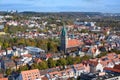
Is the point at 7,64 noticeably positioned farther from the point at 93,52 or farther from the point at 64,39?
the point at 93,52

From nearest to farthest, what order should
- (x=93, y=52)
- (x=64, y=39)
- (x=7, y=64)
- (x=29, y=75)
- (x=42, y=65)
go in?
(x=29, y=75), (x=42, y=65), (x=7, y=64), (x=93, y=52), (x=64, y=39)

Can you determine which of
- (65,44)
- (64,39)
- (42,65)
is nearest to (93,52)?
(65,44)

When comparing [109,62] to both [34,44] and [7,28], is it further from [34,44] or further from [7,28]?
[7,28]

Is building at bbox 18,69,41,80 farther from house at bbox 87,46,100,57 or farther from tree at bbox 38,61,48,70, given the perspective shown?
house at bbox 87,46,100,57

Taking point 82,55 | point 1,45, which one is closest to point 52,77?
point 82,55

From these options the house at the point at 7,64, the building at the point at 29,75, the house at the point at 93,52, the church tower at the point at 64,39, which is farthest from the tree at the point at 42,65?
the church tower at the point at 64,39

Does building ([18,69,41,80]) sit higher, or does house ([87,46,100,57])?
building ([18,69,41,80])

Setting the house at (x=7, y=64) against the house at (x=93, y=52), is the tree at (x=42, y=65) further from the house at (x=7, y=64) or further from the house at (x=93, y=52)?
the house at (x=93, y=52)

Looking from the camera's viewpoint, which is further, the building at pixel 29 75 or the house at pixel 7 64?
the house at pixel 7 64

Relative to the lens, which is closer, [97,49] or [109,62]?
[109,62]

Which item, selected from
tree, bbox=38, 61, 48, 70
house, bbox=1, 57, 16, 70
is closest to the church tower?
house, bbox=1, 57, 16, 70

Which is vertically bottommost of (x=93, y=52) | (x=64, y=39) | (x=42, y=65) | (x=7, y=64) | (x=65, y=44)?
(x=7, y=64)
